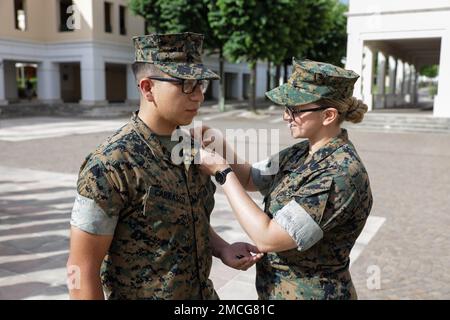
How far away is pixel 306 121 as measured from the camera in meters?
2.11

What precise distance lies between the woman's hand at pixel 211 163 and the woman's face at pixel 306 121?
421mm

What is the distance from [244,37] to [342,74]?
2160cm

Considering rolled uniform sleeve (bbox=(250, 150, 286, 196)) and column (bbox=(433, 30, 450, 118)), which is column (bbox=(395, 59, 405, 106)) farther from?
rolled uniform sleeve (bbox=(250, 150, 286, 196))

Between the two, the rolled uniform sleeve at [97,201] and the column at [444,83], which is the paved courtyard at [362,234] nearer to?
the rolled uniform sleeve at [97,201]

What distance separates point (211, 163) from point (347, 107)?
0.72 m

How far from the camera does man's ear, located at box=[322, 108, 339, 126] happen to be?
2070 millimetres

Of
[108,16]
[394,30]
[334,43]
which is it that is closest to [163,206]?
[394,30]

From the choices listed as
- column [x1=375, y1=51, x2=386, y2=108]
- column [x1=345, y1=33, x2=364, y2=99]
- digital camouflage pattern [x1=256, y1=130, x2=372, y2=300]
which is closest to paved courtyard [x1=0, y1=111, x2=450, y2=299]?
digital camouflage pattern [x1=256, y1=130, x2=372, y2=300]

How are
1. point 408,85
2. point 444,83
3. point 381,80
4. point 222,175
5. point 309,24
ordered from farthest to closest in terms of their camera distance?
1. point 408,85
2. point 309,24
3. point 381,80
4. point 444,83
5. point 222,175

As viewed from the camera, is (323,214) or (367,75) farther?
(367,75)

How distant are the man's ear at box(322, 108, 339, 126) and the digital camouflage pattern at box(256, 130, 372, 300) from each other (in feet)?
0.32

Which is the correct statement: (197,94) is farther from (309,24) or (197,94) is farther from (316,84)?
(309,24)

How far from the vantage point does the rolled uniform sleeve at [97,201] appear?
1.67m

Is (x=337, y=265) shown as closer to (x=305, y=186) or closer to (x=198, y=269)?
(x=305, y=186)
